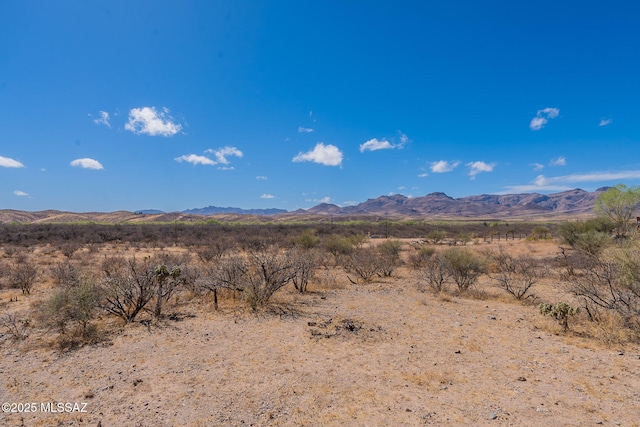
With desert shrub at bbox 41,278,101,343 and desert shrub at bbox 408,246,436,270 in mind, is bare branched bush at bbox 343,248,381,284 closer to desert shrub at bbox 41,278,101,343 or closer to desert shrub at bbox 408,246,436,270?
desert shrub at bbox 408,246,436,270

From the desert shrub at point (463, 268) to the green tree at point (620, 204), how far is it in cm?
2588

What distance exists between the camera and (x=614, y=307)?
25.7ft

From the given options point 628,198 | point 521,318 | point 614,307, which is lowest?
point 521,318

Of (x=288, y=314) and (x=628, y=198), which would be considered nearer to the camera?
(x=288, y=314)

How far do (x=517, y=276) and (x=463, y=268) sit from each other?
454 cm

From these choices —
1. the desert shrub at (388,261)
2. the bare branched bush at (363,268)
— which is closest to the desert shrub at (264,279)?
the bare branched bush at (363,268)

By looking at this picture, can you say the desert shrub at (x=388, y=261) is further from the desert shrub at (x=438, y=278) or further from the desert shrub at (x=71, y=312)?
the desert shrub at (x=71, y=312)

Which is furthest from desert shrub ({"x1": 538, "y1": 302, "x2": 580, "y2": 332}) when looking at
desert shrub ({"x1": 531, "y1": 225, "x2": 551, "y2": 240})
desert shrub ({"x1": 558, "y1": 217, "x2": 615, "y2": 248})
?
desert shrub ({"x1": 531, "y1": 225, "x2": 551, "y2": 240})

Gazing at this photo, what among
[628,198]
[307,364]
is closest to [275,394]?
[307,364]

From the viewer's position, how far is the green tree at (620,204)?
29.4 m

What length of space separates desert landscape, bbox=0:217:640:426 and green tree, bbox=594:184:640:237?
90.5ft

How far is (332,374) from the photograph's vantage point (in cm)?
588

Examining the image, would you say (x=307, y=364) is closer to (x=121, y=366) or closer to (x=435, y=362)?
(x=435, y=362)

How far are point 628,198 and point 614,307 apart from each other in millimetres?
31905
